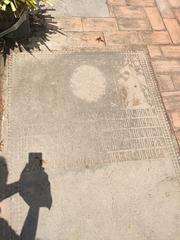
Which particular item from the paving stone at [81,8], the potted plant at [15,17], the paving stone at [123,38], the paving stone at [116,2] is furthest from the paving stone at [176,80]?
the potted plant at [15,17]

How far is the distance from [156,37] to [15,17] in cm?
223

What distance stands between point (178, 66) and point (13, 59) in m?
2.42

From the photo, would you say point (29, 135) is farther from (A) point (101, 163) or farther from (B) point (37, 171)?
(A) point (101, 163)

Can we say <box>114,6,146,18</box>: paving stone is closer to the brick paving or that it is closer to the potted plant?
the brick paving

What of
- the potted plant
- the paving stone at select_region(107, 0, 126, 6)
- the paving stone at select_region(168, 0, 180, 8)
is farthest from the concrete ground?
the paving stone at select_region(168, 0, 180, 8)

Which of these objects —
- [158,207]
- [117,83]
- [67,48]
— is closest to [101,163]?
[158,207]

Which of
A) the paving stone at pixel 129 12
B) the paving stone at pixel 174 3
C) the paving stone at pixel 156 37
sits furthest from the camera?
the paving stone at pixel 174 3

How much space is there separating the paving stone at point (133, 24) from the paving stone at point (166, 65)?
2.44 feet

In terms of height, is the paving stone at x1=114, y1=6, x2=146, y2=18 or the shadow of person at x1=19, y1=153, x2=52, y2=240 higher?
the paving stone at x1=114, y1=6, x2=146, y2=18

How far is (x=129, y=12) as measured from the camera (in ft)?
17.0

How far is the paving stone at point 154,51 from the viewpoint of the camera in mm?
4713

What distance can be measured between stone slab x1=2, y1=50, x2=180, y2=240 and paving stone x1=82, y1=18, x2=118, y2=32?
1.71 feet

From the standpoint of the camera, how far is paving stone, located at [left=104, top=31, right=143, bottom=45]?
4793 mm

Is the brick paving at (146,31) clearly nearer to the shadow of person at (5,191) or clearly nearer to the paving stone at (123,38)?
the paving stone at (123,38)
